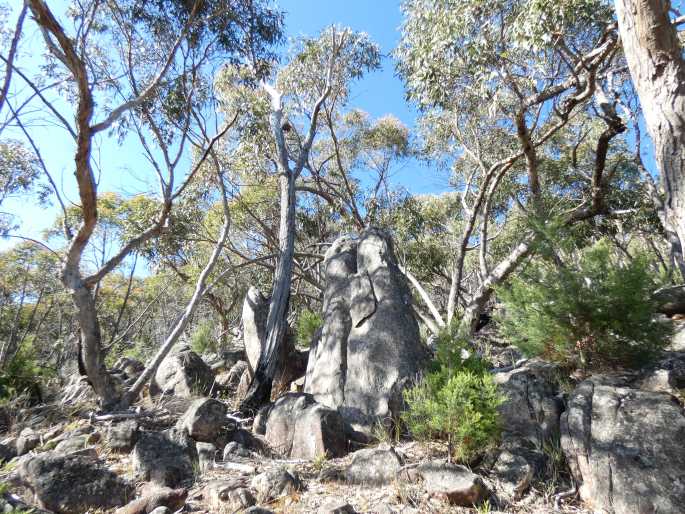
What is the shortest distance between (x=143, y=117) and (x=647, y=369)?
8254 millimetres

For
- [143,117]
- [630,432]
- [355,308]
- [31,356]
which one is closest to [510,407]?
[630,432]

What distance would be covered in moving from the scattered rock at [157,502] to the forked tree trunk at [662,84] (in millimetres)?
4138

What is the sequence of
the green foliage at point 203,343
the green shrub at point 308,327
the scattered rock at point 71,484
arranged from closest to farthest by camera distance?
1. the scattered rock at point 71,484
2. the green shrub at point 308,327
3. the green foliage at point 203,343

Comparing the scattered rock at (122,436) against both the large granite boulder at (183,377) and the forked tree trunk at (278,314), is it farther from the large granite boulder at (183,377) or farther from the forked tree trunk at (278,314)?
the large granite boulder at (183,377)

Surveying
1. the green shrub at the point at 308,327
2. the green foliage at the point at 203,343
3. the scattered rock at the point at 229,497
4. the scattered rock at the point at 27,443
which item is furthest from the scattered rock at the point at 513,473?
the green foliage at the point at 203,343

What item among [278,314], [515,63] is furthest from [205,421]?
[515,63]

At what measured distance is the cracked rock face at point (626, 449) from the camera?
2936 mm

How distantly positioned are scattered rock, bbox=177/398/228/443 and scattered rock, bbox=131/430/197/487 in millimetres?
225

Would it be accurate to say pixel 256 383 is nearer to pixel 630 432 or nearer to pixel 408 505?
pixel 408 505

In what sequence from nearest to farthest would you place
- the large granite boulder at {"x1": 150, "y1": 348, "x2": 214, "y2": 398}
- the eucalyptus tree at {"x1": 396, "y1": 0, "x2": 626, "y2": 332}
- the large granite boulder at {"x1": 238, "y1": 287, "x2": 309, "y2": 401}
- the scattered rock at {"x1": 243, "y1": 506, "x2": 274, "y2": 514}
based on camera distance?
1. the scattered rock at {"x1": 243, "y1": 506, "x2": 274, "y2": 514}
2. the eucalyptus tree at {"x1": 396, "y1": 0, "x2": 626, "y2": 332}
3. the large granite boulder at {"x1": 150, "y1": 348, "x2": 214, "y2": 398}
4. the large granite boulder at {"x1": 238, "y1": 287, "x2": 309, "y2": 401}

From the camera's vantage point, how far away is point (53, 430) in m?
5.31

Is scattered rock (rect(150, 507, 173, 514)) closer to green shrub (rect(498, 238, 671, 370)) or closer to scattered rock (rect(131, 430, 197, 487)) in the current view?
scattered rock (rect(131, 430, 197, 487))

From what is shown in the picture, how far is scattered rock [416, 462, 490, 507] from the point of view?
10.7ft

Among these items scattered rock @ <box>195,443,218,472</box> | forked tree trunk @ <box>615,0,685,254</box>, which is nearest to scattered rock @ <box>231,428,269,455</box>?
scattered rock @ <box>195,443,218,472</box>
